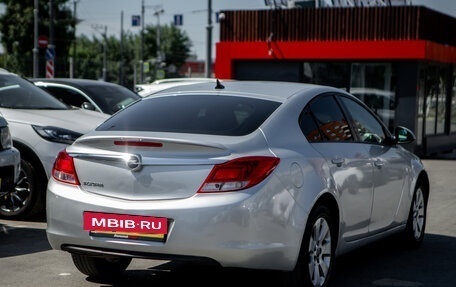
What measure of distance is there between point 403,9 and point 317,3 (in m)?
3.60

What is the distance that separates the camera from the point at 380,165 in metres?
6.80

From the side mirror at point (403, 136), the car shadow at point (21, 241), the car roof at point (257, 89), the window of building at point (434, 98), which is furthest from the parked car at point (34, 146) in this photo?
the window of building at point (434, 98)

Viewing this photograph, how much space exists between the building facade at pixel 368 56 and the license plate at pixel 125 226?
54.7 ft

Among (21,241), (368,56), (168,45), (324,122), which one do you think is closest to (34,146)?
(21,241)

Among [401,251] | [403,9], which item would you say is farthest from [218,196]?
[403,9]

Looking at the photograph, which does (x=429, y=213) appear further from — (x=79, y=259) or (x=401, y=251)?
(x=79, y=259)

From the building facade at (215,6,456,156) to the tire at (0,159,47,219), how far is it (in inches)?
542

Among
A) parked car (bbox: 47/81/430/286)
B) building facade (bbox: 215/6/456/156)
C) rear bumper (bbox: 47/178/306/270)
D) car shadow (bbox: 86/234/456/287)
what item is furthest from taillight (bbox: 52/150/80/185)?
building facade (bbox: 215/6/456/156)

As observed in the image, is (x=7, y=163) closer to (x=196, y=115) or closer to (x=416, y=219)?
(x=196, y=115)

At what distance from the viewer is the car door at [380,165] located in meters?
6.75

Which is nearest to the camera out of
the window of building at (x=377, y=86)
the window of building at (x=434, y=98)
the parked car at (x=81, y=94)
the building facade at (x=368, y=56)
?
the parked car at (x=81, y=94)

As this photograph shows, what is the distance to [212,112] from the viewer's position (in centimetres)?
580

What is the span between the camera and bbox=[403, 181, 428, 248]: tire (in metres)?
7.70

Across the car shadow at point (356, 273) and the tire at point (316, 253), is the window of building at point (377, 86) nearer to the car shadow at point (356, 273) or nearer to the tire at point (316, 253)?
the car shadow at point (356, 273)
